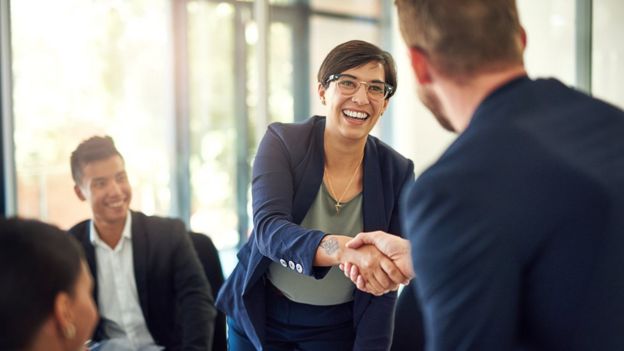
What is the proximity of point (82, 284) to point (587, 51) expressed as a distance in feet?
16.2

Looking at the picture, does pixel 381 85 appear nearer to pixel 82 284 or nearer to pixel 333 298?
pixel 333 298

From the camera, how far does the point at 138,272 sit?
2.44 m

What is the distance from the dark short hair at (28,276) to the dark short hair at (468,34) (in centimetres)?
70

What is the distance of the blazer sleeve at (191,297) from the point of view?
7.82 feet

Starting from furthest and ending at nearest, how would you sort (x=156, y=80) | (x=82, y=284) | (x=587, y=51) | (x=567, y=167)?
(x=156, y=80) < (x=587, y=51) < (x=82, y=284) < (x=567, y=167)

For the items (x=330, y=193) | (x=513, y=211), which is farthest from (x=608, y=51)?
(x=513, y=211)

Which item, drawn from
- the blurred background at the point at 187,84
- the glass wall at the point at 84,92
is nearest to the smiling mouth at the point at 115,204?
the glass wall at the point at 84,92

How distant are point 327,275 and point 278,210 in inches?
10.7

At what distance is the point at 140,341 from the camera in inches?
95.3

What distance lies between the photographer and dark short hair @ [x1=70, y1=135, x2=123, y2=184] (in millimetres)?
2572

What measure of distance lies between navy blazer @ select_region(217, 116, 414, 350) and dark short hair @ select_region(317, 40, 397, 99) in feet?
0.65

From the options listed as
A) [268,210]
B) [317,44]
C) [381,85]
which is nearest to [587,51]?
[317,44]

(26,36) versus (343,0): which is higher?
(343,0)

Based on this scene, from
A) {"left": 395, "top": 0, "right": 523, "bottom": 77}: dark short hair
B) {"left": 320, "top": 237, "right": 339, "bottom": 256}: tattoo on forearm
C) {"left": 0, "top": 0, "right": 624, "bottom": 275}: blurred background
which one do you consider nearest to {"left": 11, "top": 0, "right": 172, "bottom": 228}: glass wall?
{"left": 0, "top": 0, "right": 624, "bottom": 275}: blurred background
